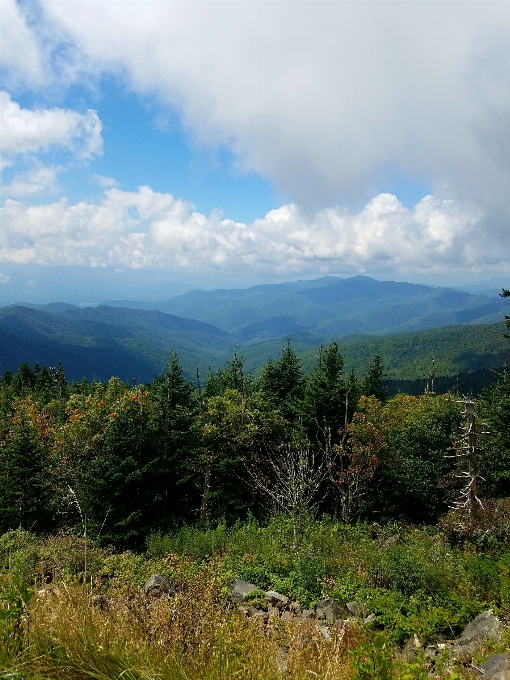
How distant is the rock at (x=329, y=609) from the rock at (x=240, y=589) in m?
1.83

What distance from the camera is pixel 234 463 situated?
21672 mm

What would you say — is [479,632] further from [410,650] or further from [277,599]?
[277,599]

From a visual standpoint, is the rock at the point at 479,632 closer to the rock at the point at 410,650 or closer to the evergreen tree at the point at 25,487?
the rock at the point at 410,650

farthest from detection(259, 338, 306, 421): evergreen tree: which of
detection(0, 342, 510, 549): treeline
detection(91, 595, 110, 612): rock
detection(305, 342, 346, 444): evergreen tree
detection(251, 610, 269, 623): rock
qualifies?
detection(91, 595, 110, 612): rock

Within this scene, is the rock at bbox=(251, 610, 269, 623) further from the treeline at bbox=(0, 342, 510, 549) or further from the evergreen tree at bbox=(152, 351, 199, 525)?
the evergreen tree at bbox=(152, 351, 199, 525)

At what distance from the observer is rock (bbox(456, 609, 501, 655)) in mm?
Result: 7125

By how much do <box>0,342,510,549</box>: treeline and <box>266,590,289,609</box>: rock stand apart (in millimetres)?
8071

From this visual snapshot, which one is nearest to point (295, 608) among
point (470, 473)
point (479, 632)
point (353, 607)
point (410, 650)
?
point (353, 607)

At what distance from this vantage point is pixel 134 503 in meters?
18.6

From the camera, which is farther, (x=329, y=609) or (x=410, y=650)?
(x=329, y=609)

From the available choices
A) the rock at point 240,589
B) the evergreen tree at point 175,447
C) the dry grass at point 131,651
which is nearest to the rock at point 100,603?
the dry grass at point 131,651

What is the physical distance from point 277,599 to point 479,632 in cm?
453

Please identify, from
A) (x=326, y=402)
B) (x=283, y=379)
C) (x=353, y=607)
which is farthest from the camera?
(x=283, y=379)

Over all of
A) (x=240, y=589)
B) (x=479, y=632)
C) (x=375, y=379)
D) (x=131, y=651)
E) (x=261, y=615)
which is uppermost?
(x=131, y=651)
